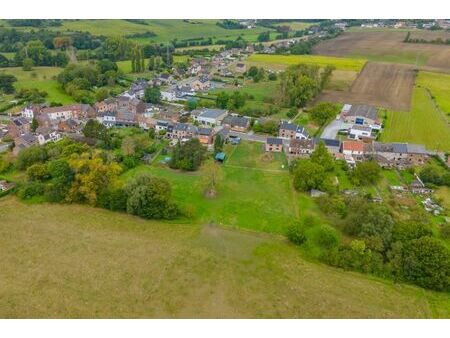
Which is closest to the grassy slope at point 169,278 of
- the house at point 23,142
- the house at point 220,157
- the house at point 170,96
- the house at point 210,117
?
the house at point 220,157

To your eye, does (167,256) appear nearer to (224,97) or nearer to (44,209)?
(44,209)

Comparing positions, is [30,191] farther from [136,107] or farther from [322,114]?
[322,114]

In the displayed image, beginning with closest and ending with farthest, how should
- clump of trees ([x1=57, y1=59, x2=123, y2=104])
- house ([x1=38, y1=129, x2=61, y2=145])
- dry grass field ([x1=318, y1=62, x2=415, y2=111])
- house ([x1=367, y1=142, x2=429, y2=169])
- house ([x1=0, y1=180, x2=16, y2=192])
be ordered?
house ([x1=0, y1=180, x2=16, y2=192]), house ([x1=367, y1=142, x2=429, y2=169]), house ([x1=38, y1=129, x2=61, y2=145]), clump of trees ([x1=57, y1=59, x2=123, y2=104]), dry grass field ([x1=318, y1=62, x2=415, y2=111])

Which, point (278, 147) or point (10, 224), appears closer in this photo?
point (10, 224)

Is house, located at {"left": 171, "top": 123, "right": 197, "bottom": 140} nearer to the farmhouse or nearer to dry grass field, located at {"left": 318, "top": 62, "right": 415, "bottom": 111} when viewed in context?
the farmhouse

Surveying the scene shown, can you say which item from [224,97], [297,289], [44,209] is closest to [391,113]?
[224,97]

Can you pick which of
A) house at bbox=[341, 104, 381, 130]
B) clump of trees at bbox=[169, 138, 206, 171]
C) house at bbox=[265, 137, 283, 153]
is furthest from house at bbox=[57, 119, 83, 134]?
house at bbox=[341, 104, 381, 130]
